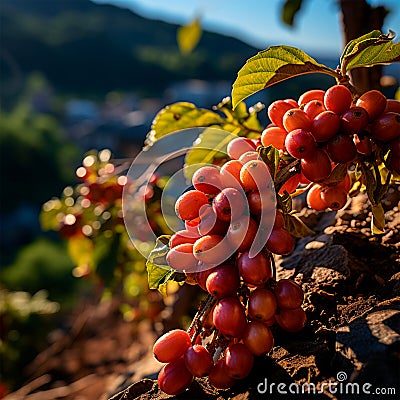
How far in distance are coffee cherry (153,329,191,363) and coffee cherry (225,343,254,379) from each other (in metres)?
0.03

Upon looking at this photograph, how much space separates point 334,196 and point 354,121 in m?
0.08

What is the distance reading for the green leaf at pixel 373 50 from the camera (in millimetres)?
410

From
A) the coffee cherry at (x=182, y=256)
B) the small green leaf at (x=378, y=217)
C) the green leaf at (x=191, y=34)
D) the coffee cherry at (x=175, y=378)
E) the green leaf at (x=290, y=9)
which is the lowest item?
the coffee cherry at (x=175, y=378)

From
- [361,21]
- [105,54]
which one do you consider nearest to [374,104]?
[361,21]

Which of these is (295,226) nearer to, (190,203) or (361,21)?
(190,203)

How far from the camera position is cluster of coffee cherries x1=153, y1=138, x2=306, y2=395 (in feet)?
1.19

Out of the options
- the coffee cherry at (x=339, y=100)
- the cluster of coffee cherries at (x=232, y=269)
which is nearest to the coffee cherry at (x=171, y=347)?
the cluster of coffee cherries at (x=232, y=269)

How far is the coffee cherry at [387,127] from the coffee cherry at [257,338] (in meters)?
0.17

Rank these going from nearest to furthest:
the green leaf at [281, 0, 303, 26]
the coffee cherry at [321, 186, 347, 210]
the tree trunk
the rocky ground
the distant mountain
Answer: the rocky ground < the coffee cherry at [321, 186, 347, 210] < the tree trunk < the green leaf at [281, 0, 303, 26] < the distant mountain

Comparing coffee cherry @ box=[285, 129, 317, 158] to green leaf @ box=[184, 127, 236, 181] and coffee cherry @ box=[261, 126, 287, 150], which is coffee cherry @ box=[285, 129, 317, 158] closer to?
coffee cherry @ box=[261, 126, 287, 150]

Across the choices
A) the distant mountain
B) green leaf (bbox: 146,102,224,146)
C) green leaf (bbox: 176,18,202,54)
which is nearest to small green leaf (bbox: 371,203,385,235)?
green leaf (bbox: 146,102,224,146)

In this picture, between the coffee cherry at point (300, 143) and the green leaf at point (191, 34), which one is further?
the green leaf at point (191, 34)

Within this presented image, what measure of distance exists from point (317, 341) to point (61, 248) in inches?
126

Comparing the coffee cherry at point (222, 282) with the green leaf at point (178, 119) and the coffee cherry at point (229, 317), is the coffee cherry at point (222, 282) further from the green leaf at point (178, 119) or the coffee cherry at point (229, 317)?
the green leaf at point (178, 119)
